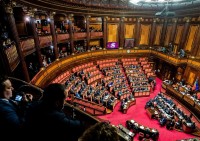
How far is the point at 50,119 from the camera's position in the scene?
1559mm

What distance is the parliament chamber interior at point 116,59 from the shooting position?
7.52m

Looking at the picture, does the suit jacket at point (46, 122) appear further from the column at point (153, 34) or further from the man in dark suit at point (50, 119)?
the column at point (153, 34)

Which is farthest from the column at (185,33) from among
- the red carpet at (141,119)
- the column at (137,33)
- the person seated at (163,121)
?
the person seated at (163,121)

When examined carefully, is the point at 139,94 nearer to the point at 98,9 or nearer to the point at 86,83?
the point at 86,83

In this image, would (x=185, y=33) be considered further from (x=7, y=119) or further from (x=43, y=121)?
(x=7, y=119)

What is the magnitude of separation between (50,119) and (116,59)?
55.0 feet

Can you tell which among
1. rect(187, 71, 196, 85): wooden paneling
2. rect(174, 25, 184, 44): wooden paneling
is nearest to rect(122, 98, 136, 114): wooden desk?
rect(187, 71, 196, 85): wooden paneling

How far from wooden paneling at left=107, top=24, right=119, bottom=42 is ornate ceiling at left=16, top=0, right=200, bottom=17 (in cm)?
144

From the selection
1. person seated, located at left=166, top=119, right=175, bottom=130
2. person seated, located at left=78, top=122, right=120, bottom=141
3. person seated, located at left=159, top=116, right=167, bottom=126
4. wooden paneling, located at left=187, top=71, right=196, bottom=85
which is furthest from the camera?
wooden paneling, located at left=187, top=71, right=196, bottom=85

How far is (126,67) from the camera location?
16.7 metres

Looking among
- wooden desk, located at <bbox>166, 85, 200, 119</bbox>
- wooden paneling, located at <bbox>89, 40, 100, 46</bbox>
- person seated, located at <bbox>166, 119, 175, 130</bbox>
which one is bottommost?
person seated, located at <bbox>166, 119, 175, 130</bbox>

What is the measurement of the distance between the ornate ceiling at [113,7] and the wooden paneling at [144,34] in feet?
4.86

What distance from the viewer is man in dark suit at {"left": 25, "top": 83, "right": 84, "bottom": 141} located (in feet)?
5.11

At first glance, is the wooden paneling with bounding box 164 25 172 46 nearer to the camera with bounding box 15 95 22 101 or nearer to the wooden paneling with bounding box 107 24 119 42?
the wooden paneling with bounding box 107 24 119 42
